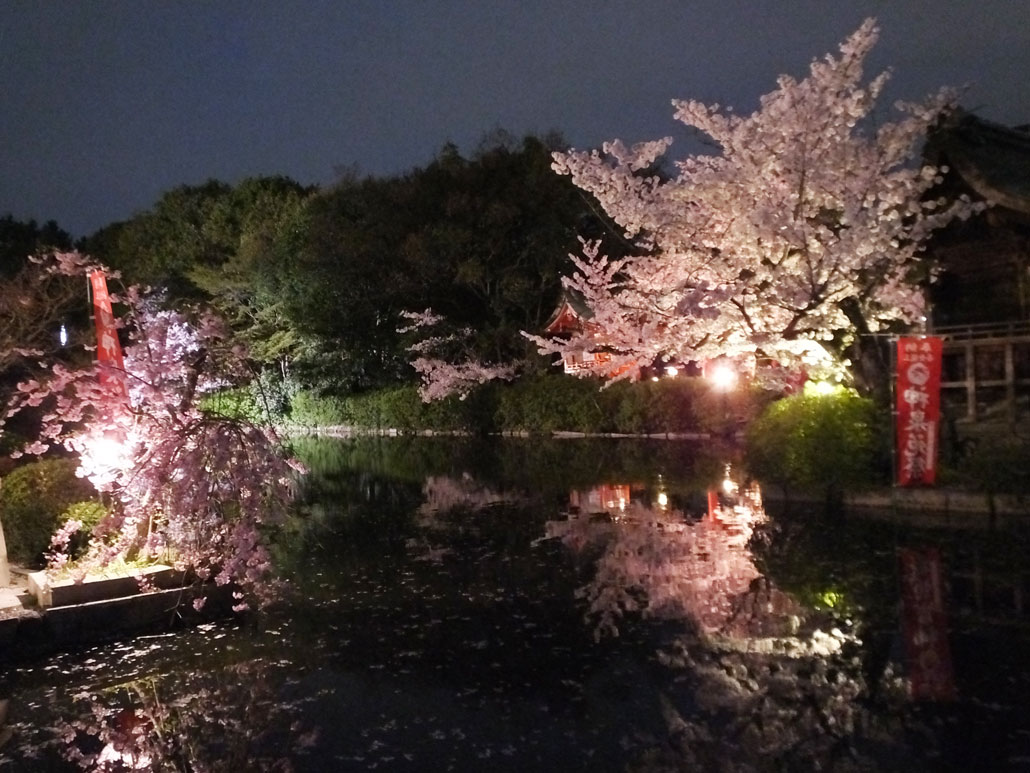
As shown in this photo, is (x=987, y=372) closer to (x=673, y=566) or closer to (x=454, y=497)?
(x=673, y=566)

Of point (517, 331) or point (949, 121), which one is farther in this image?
point (517, 331)

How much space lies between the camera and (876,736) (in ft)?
19.4

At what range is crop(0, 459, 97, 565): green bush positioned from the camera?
10.6 m

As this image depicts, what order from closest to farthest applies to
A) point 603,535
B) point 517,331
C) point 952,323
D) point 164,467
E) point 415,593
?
1. point 164,467
2. point 415,593
3. point 603,535
4. point 952,323
5. point 517,331

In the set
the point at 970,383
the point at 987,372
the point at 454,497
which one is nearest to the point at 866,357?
the point at 970,383

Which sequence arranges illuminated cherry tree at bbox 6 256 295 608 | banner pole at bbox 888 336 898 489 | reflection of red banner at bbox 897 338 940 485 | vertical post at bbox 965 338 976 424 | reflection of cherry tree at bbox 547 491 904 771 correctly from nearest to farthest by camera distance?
reflection of cherry tree at bbox 547 491 904 771 < illuminated cherry tree at bbox 6 256 295 608 < reflection of red banner at bbox 897 338 940 485 < banner pole at bbox 888 336 898 489 < vertical post at bbox 965 338 976 424

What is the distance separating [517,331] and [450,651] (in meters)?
26.8

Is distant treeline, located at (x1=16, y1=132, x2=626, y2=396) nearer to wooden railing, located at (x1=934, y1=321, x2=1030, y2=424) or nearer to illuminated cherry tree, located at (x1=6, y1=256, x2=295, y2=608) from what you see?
wooden railing, located at (x1=934, y1=321, x2=1030, y2=424)

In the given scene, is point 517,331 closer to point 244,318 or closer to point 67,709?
point 244,318

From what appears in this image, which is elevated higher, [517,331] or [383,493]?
[517,331]

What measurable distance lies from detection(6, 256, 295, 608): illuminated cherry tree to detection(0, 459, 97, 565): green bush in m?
0.50

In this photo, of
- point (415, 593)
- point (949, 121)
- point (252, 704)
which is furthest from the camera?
point (949, 121)

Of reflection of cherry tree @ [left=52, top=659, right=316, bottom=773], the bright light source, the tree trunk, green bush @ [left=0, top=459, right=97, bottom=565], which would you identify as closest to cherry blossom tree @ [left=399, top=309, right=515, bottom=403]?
the bright light source

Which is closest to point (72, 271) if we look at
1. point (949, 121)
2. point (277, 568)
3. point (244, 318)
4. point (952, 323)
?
point (277, 568)
